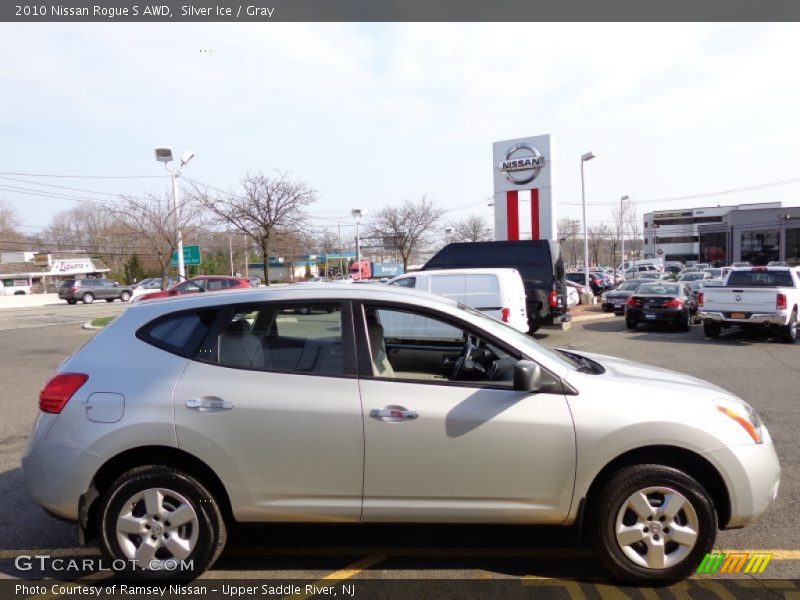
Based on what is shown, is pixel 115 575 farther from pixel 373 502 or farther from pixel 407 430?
pixel 407 430

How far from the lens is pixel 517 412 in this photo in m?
3.12

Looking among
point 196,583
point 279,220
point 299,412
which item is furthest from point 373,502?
point 279,220

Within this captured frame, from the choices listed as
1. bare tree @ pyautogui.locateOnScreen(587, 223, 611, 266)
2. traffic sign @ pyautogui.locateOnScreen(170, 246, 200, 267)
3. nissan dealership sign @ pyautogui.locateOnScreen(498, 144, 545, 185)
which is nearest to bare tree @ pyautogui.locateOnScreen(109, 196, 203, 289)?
traffic sign @ pyautogui.locateOnScreen(170, 246, 200, 267)

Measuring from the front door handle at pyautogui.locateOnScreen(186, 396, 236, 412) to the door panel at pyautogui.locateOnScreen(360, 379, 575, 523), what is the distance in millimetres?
774

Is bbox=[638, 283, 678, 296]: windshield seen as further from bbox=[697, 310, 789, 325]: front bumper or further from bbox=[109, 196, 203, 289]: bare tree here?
bbox=[109, 196, 203, 289]: bare tree

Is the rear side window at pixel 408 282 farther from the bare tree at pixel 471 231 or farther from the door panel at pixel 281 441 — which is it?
the bare tree at pixel 471 231

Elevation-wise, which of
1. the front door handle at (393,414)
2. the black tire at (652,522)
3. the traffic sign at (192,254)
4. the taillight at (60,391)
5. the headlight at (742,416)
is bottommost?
the black tire at (652,522)

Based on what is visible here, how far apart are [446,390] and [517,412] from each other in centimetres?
42

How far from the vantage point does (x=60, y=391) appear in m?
3.26

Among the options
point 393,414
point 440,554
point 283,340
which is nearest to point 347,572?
point 440,554

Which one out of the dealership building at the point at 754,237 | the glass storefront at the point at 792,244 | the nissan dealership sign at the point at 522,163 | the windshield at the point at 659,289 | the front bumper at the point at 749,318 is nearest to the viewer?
the front bumper at the point at 749,318

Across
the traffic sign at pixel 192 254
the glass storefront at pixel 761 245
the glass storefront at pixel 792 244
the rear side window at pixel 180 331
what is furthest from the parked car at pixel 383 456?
the glass storefront at pixel 792 244

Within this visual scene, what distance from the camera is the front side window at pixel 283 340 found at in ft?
10.8

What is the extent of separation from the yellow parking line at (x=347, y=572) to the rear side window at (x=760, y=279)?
529 inches
